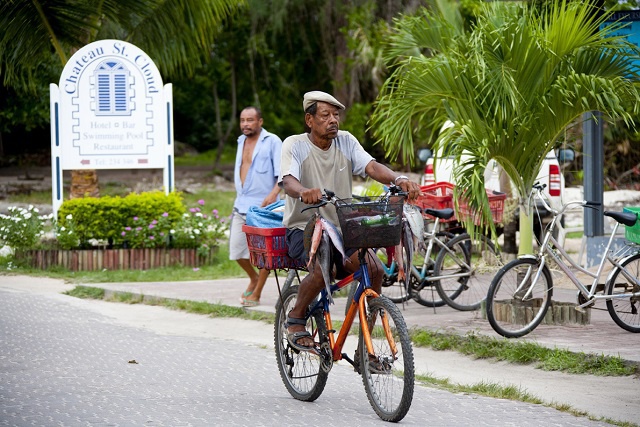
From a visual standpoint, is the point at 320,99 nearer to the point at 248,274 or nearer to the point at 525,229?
the point at 525,229

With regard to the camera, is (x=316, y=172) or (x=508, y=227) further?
(x=508, y=227)

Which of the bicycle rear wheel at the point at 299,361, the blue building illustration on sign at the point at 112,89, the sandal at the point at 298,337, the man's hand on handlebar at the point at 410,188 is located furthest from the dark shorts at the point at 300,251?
the blue building illustration on sign at the point at 112,89

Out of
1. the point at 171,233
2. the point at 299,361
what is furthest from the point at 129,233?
A: the point at 299,361

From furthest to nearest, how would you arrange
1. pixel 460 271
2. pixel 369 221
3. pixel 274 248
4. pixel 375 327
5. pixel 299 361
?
pixel 460 271
pixel 299 361
pixel 274 248
pixel 375 327
pixel 369 221

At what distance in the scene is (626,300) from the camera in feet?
30.3

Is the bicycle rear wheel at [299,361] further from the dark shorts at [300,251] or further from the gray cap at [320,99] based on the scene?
the gray cap at [320,99]

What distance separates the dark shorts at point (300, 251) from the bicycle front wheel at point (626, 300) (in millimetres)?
3479

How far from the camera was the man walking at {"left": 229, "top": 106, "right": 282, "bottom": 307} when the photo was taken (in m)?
10.8

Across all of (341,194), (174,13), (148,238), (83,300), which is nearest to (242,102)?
(174,13)

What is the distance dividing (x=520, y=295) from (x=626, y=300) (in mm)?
1089

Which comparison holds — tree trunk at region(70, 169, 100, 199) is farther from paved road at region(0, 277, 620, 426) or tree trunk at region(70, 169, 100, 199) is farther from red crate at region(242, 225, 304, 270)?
red crate at region(242, 225, 304, 270)

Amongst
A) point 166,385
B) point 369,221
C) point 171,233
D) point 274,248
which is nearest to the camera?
point 369,221

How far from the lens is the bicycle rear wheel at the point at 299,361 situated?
21.9 feet

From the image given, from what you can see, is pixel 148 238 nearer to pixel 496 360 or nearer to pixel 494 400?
pixel 496 360
